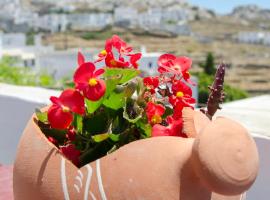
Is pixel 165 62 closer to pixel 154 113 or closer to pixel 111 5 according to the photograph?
pixel 154 113

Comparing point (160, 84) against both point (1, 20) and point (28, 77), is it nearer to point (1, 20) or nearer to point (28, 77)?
point (28, 77)

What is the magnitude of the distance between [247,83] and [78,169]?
128ft

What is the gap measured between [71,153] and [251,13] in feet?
251

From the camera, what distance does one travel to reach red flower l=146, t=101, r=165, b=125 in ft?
3.42

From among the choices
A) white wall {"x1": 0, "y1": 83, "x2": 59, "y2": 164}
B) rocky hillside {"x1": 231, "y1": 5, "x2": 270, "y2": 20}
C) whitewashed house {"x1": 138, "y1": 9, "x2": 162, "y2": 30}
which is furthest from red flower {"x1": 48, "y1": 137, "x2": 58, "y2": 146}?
rocky hillside {"x1": 231, "y1": 5, "x2": 270, "y2": 20}

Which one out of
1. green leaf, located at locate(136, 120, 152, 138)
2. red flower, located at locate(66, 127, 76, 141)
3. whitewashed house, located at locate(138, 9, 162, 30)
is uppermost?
green leaf, located at locate(136, 120, 152, 138)

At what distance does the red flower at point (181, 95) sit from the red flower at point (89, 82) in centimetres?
18

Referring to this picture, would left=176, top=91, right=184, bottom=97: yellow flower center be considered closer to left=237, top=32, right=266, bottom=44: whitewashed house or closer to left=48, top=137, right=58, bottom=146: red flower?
left=48, top=137, right=58, bottom=146: red flower

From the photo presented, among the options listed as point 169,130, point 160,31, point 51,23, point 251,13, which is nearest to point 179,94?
point 169,130

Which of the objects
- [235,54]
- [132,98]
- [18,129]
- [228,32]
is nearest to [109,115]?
[132,98]

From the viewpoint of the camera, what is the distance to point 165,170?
2.98 feet

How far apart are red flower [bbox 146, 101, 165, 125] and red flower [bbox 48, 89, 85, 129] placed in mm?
137

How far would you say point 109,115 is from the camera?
41.4 inches

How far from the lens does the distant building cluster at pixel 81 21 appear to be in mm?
50625
